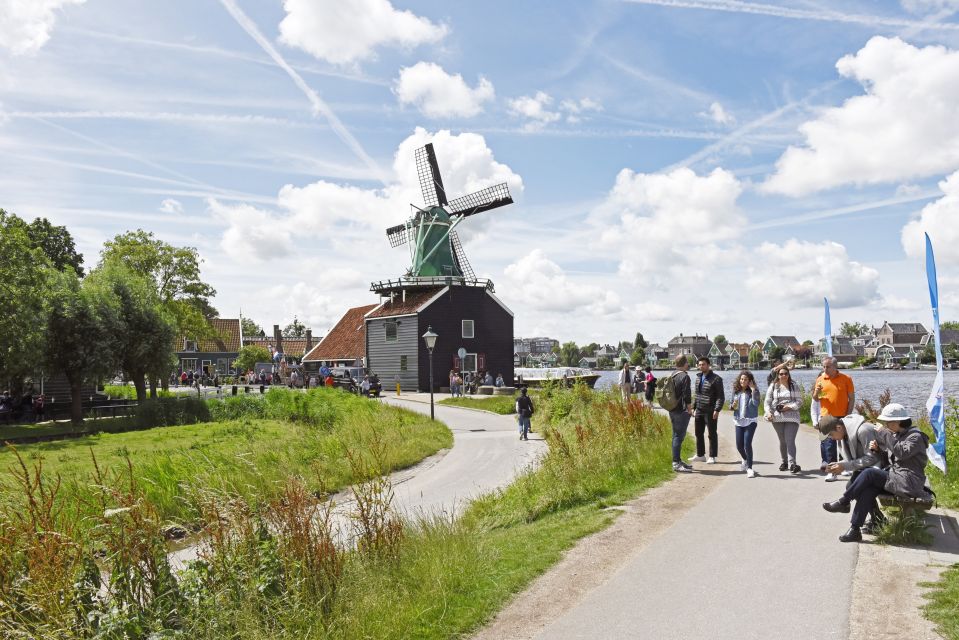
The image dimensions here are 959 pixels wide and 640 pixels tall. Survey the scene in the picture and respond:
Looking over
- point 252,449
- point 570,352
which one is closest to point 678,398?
point 252,449

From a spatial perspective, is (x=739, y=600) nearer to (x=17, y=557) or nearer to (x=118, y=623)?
(x=118, y=623)

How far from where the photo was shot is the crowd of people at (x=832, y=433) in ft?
23.7

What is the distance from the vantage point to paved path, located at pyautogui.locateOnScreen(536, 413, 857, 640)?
17.4ft

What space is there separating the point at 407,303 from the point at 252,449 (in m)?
32.5

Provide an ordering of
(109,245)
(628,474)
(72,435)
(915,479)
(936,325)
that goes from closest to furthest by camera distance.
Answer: (915,479), (936,325), (628,474), (72,435), (109,245)

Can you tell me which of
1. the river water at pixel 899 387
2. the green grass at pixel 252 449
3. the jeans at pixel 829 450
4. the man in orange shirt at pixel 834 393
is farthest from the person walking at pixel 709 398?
the green grass at pixel 252 449

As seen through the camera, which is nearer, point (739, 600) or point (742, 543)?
point (739, 600)

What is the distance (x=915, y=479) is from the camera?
7.10 meters

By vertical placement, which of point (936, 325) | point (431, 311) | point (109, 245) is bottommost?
point (936, 325)

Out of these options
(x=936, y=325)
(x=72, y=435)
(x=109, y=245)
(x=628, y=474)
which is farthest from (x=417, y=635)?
(x=109, y=245)

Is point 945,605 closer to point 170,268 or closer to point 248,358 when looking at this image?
point 170,268

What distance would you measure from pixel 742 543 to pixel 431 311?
38.4m

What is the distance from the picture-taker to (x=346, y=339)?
2269 inches

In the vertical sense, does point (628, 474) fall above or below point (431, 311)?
below
